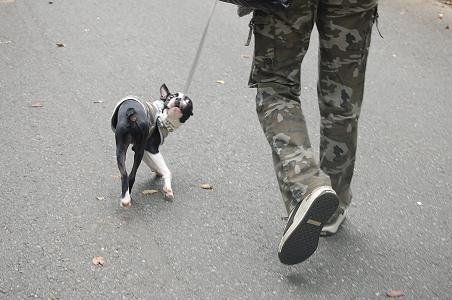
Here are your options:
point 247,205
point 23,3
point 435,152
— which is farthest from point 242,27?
point 247,205

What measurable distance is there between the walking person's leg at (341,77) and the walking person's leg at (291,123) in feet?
0.41

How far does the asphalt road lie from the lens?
3051 millimetres

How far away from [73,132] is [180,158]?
0.80m

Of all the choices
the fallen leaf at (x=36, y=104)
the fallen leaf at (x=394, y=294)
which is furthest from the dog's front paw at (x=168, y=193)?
the fallen leaf at (x=36, y=104)

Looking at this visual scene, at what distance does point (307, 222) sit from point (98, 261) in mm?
1052

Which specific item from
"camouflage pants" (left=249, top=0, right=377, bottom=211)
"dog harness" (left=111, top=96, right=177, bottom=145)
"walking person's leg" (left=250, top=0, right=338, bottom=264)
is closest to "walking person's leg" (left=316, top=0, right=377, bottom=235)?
"camouflage pants" (left=249, top=0, right=377, bottom=211)

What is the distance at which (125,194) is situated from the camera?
3469mm

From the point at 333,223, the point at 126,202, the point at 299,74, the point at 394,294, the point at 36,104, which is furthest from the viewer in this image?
the point at 36,104

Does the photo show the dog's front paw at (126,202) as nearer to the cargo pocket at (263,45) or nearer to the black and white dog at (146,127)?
the black and white dog at (146,127)

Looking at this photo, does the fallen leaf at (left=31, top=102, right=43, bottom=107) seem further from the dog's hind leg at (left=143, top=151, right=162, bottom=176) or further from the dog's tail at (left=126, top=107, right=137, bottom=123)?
the dog's tail at (left=126, top=107, right=137, bottom=123)

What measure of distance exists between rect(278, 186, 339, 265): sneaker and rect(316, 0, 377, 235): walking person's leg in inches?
20.3

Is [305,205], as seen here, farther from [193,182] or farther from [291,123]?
[193,182]

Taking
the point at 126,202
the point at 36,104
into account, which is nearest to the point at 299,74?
the point at 126,202

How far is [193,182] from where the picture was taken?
154 inches
